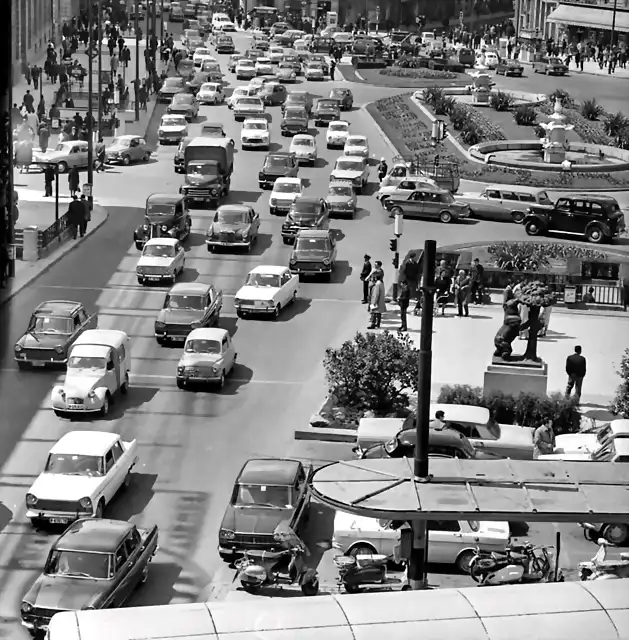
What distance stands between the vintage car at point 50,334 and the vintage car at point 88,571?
36.6 feet

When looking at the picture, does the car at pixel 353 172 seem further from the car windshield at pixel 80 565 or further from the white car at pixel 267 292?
the car windshield at pixel 80 565

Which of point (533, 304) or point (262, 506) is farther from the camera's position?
point (533, 304)

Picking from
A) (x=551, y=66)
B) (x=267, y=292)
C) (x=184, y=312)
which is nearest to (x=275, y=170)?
(x=267, y=292)

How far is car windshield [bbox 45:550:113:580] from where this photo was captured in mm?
23297

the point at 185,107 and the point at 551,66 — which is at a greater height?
the point at 551,66

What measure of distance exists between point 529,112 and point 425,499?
200ft

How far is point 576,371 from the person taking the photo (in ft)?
112

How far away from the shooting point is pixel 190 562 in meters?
25.7

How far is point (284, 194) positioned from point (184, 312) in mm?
17270

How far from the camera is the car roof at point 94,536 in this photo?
2359cm

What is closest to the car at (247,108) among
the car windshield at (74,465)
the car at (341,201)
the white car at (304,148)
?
the white car at (304,148)

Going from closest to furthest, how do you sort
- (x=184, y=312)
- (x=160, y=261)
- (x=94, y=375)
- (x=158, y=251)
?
(x=94, y=375) → (x=184, y=312) → (x=160, y=261) → (x=158, y=251)

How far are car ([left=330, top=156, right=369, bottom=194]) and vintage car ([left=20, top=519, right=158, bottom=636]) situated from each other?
117 feet

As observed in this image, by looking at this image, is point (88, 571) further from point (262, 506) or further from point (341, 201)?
point (341, 201)
